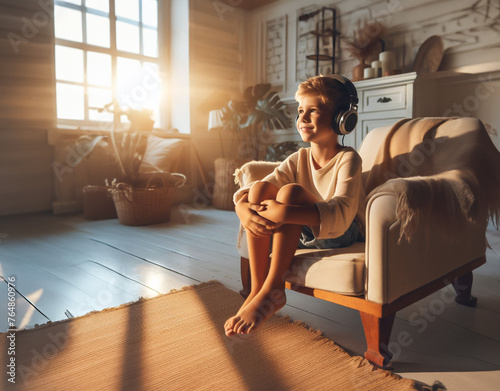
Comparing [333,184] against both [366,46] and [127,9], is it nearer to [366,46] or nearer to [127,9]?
[366,46]

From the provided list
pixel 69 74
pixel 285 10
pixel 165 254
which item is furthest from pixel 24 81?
pixel 285 10

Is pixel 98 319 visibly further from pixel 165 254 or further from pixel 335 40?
pixel 335 40

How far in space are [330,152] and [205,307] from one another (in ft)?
2.56

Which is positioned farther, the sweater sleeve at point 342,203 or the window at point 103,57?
the window at point 103,57

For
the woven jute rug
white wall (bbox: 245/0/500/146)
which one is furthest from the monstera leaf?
the woven jute rug

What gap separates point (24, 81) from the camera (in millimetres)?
3766

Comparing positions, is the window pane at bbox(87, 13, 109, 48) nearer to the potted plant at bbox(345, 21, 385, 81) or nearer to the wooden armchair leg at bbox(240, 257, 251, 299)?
the potted plant at bbox(345, 21, 385, 81)

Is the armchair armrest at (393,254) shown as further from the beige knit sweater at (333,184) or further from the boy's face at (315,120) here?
the boy's face at (315,120)

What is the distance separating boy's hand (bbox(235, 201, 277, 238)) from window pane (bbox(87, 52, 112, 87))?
3.82 m

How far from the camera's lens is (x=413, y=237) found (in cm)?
118

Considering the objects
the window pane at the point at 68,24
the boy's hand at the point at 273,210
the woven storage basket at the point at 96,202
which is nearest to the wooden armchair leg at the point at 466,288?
the boy's hand at the point at 273,210

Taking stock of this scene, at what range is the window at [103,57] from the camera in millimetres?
4254

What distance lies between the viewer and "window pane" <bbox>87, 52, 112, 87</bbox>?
4.45m

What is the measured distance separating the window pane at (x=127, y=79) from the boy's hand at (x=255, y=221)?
3720 millimetres
